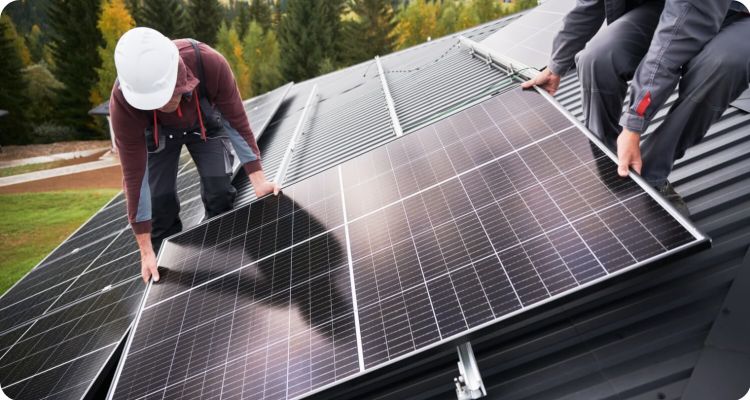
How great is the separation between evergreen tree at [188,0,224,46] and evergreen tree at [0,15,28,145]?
17.7 meters

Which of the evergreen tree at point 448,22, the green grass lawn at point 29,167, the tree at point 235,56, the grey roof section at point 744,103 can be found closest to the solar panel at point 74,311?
the grey roof section at point 744,103

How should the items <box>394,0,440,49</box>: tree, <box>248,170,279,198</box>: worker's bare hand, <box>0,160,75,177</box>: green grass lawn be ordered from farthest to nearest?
<box>394,0,440,49</box>: tree → <box>0,160,75,177</box>: green grass lawn → <box>248,170,279,198</box>: worker's bare hand

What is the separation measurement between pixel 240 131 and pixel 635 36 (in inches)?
158

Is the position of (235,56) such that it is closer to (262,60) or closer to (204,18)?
(262,60)

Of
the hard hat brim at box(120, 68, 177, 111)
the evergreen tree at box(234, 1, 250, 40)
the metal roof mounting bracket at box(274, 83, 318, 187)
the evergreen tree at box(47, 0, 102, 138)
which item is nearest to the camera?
the hard hat brim at box(120, 68, 177, 111)

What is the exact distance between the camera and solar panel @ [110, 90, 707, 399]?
3.16m

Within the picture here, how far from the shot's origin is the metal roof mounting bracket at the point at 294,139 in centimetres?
817

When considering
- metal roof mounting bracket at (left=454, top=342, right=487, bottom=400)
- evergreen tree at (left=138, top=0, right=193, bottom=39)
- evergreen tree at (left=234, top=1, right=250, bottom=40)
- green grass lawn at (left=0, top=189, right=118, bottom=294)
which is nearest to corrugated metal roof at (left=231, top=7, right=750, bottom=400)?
metal roof mounting bracket at (left=454, top=342, right=487, bottom=400)

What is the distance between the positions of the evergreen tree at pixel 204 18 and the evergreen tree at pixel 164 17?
3.48 m

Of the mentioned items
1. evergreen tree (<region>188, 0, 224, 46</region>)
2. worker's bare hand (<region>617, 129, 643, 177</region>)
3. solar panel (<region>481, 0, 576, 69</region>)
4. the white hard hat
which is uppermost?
the white hard hat

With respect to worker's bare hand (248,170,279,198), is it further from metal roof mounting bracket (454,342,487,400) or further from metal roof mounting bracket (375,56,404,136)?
metal roof mounting bracket (454,342,487,400)

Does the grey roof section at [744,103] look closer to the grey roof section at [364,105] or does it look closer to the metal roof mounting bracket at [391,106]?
the grey roof section at [364,105]

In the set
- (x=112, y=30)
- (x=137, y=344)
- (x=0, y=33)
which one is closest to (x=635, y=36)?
(x=137, y=344)

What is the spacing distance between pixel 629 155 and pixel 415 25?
61.7 meters
